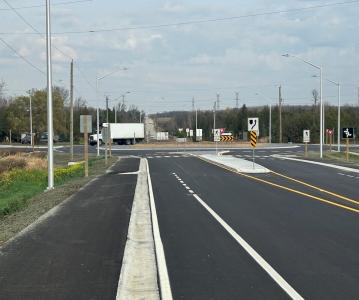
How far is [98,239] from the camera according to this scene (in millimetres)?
11781

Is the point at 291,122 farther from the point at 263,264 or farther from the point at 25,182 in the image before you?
the point at 263,264

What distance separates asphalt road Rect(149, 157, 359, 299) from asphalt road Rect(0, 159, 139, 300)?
99 centimetres

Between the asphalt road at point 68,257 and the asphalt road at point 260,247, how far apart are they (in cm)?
99

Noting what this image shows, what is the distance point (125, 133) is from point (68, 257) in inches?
3928

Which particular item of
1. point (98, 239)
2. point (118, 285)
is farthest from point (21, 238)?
point (118, 285)

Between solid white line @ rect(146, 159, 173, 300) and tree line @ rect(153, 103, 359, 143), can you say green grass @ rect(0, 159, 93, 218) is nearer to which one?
solid white line @ rect(146, 159, 173, 300)

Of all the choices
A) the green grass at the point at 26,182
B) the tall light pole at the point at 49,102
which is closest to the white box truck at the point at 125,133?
the green grass at the point at 26,182

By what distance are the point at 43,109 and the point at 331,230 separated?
9774 cm

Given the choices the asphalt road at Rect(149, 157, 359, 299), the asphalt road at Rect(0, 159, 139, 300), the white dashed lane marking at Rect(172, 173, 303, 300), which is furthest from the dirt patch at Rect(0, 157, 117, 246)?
the white dashed lane marking at Rect(172, 173, 303, 300)

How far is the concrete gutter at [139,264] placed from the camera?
7590 mm

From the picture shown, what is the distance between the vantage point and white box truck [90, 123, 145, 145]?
352 feet

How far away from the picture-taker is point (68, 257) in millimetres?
9875

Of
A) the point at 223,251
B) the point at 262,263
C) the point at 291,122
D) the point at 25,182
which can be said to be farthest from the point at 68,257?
the point at 291,122

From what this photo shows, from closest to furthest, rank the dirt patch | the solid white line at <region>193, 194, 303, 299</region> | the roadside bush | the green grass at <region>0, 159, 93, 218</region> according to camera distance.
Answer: the solid white line at <region>193, 194, 303, 299</region>
the dirt patch
the roadside bush
the green grass at <region>0, 159, 93, 218</region>
